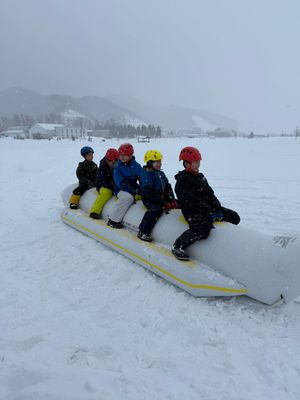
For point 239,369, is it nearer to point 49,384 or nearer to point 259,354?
point 259,354

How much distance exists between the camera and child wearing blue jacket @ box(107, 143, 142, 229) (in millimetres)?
6055

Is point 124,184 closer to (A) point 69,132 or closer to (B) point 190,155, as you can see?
(B) point 190,155

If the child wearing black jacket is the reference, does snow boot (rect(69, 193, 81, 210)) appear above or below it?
below

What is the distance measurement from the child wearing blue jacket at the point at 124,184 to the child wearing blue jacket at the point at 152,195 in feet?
2.25

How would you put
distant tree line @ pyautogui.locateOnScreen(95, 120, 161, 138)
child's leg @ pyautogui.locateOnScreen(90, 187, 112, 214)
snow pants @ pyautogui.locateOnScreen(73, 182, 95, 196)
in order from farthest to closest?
1. distant tree line @ pyautogui.locateOnScreen(95, 120, 161, 138)
2. snow pants @ pyautogui.locateOnScreen(73, 182, 95, 196)
3. child's leg @ pyautogui.locateOnScreen(90, 187, 112, 214)

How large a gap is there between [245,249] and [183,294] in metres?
1.01

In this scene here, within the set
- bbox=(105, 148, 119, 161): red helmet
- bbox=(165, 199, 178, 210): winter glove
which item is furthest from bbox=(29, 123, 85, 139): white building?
bbox=(165, 199, 178, 210): winter glove

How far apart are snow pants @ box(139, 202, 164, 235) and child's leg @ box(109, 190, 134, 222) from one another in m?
0.80

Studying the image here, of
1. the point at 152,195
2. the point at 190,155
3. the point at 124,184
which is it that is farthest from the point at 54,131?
the point at 190,155

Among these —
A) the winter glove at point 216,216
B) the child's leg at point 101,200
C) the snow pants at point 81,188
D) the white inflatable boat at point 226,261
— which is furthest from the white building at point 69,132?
the winter glove at point 216,216

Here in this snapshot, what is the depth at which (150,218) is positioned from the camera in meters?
5.27

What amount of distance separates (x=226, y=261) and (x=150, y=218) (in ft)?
5.08

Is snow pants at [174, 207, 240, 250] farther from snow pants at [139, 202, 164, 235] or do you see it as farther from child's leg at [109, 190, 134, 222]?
child's leg at [109, 190, 134, 222]

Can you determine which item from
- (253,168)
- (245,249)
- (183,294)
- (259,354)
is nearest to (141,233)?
(183,294)
